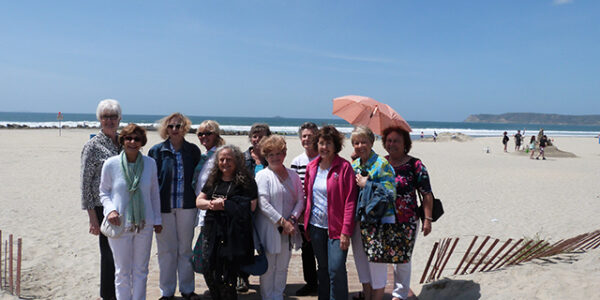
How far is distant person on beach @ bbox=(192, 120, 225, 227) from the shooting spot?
3.84m

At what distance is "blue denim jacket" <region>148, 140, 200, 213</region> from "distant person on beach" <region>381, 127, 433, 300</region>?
2.00 m

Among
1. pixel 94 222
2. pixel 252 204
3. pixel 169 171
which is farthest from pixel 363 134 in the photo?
pixel 94 222

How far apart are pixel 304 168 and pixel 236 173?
830mm

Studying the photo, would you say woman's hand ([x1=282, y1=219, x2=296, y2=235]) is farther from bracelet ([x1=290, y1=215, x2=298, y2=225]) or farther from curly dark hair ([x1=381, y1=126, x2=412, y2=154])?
curly dark hair ([x1=381, y1=126, x2=412, y2=154])

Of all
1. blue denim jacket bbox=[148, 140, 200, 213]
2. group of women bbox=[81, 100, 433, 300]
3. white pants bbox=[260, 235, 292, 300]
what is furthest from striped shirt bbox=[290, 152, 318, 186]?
blue denim jacket bbox=[148, 140, 200, 213]

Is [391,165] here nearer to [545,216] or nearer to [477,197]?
[545,216]

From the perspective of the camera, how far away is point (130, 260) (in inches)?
140

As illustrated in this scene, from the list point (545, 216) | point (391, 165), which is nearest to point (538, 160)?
point (545, 216)

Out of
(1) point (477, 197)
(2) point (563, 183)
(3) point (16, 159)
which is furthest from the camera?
(3) point (16, 159)

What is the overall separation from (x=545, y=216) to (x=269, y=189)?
9.04m

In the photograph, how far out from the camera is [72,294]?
5.18 meters

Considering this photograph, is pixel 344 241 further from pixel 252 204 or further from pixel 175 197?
pixel 175 197

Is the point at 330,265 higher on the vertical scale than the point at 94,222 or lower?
lower

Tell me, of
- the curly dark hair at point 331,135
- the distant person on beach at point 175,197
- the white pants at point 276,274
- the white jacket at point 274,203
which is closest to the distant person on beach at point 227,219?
the white jacket at point 274,203
